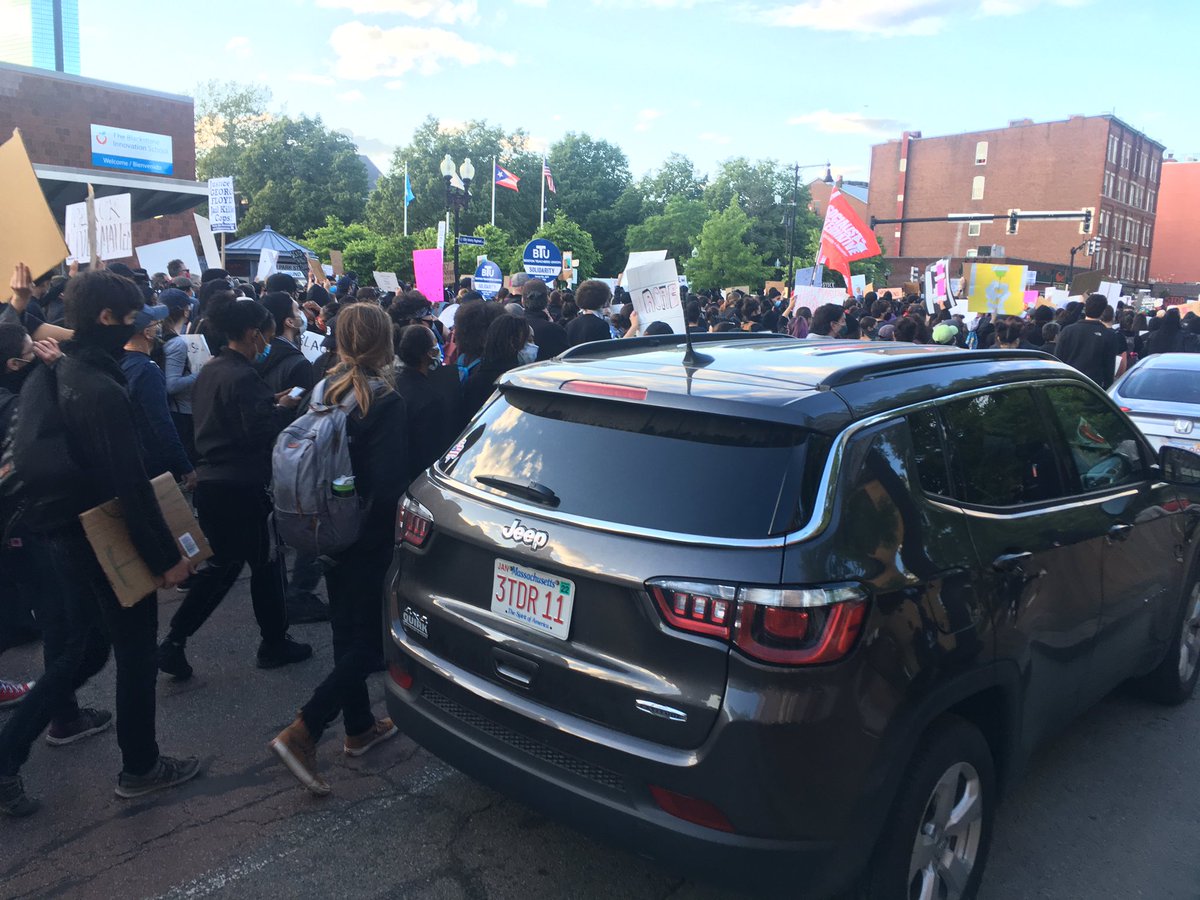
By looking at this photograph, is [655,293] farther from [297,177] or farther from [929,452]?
[297,177]

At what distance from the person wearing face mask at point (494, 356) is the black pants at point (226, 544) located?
1334 millimetres

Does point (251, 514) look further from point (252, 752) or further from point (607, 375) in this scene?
point (607, 375)

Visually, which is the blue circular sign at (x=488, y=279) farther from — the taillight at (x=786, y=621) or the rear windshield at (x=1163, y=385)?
the taillight at (x=786, y=621)

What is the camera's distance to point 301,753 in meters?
3.61

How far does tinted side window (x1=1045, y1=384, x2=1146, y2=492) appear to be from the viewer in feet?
11.9

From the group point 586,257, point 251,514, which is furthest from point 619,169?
point 251,514

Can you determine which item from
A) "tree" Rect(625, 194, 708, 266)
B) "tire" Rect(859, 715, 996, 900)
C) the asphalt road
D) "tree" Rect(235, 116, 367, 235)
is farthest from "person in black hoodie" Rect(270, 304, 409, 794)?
"tree" Rect(625, 194, 708, 266)

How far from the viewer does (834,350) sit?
347 centimetres

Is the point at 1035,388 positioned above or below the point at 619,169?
below

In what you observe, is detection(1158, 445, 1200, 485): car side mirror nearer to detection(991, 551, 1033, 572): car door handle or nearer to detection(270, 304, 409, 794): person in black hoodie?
detection(991, 551, 1033, 572): car door handle

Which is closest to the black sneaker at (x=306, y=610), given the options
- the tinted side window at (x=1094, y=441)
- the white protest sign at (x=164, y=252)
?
the tinted side window at (x=1094, y=441)

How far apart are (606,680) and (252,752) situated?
2289 millimetres

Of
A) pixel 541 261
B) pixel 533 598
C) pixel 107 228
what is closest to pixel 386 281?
pixel 541 261

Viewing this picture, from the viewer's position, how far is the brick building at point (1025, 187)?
2933 inches
